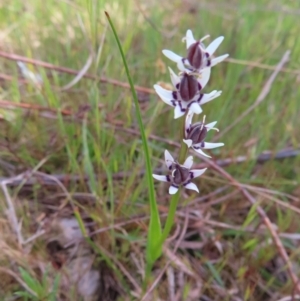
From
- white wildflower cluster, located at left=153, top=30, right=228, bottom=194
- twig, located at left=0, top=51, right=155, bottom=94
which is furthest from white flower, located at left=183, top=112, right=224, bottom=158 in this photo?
twig, located at left=0, top=51, right=155, bottom=94

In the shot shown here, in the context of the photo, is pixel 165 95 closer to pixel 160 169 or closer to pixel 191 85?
pixel 191 85

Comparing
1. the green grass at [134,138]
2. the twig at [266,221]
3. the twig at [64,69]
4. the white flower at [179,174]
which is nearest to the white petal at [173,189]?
the white flower at [179,174]

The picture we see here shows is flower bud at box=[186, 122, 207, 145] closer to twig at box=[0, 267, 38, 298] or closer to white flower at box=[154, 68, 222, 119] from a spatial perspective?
white flower at box=[154, 68, 222, 119]

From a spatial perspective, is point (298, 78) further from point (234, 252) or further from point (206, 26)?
point (234, 252)

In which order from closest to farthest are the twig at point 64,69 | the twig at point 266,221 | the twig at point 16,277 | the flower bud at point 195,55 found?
the flower bud at point 195,55 → the twig at point 16,277 → the twig at point 266,221 → the twig at point 64,69

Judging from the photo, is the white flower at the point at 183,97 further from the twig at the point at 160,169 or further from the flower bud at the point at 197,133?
the twig at the point at 160,169

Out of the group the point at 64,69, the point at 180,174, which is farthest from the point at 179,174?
the point at 64,69

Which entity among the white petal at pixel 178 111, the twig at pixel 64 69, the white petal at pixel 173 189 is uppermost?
the white petal at pixel 178 111

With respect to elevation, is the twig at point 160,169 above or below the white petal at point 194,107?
below
